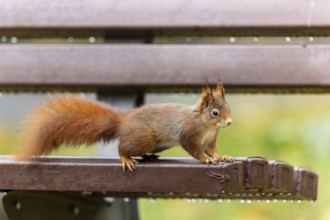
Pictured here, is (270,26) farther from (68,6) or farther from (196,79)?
(68,6)

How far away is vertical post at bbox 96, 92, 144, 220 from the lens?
6.73 ft

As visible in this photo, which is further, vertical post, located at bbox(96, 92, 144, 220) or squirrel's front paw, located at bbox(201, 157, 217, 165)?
vertical post, located at bbox(96, 92, 144, 220)

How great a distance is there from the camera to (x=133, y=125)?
1693mm

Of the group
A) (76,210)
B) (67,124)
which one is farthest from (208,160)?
(76,210)

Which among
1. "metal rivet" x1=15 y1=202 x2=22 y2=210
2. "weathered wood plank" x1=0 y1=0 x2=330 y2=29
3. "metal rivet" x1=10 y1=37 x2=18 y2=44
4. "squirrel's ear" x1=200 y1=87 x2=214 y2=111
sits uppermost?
"weathered wood plank" x1=0 y1=0 x2=330 y2=29

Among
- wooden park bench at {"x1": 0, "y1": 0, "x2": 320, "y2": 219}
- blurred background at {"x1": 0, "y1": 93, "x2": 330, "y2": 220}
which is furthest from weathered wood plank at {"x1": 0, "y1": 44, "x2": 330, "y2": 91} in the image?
blurred background at {"x1": 0, "y1": 93, "x2": 330, "y2": 220}

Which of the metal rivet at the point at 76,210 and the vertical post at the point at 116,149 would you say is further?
the vertical post at the point at 116,149

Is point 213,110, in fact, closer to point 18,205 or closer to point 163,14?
point 18,205

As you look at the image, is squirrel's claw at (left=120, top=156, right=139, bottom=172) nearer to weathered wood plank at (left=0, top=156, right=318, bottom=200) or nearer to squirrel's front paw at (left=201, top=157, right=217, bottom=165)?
weathered wood plank at (left=0, top=156, right=318, bottom=200)

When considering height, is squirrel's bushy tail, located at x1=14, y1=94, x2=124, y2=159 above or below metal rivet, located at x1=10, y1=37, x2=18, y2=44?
below

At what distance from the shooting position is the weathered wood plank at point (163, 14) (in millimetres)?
2133

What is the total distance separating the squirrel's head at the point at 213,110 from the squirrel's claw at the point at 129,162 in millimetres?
183

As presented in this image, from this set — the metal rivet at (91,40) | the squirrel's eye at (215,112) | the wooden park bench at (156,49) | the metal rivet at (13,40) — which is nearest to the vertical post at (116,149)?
the wooden park bench at (156,49)

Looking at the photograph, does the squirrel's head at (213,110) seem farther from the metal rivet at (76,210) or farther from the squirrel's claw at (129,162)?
the metal rivet at (76,210)
